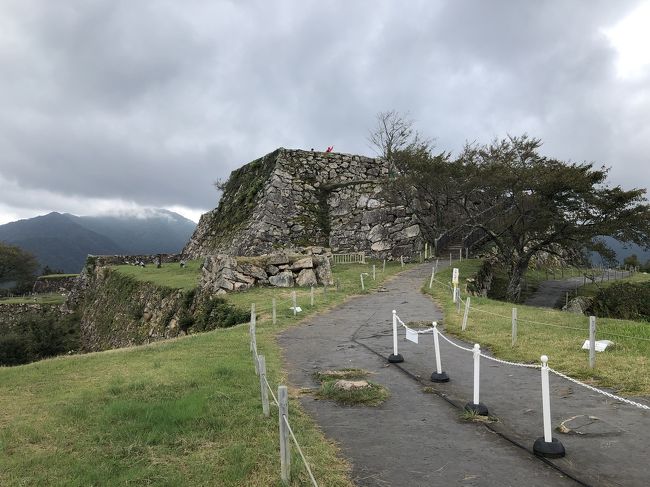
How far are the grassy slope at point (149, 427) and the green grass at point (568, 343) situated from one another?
5.65 meters

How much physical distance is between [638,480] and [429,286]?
2021 cm

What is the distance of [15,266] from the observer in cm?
7788

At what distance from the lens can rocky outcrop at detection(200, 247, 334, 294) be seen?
23.4m

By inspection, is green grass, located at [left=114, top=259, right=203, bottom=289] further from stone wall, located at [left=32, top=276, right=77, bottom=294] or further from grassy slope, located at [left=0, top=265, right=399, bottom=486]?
stone wall, located at [left=32, top=276, right=77, bottom=294]

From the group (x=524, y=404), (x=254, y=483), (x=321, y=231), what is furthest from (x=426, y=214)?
(x=254, y=483)

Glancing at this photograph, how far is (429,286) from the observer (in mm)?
24797

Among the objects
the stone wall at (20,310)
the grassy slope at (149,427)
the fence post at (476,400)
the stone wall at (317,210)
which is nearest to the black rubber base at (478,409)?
the fence post at (476,400)

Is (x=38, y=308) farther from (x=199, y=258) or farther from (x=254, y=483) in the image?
(x=254, y=483)

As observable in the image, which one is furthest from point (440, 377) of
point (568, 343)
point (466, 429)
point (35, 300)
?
point (35, 300)

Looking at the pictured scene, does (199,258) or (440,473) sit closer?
(440,473)

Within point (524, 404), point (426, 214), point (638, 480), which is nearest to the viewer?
point (638, 480)

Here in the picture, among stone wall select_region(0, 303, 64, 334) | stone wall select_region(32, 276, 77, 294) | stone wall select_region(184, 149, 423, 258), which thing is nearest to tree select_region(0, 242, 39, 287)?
stone wall select_region(32, 276, 77, 294)

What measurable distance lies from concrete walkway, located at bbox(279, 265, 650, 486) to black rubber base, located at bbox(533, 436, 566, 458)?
0.11 meters

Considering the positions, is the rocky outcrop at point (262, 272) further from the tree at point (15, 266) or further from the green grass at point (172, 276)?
the tree at point (15, 266)
